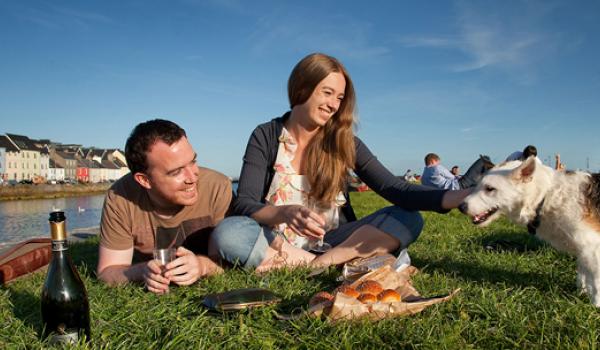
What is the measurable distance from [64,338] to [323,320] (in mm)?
1494

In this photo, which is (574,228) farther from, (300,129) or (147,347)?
(147,347)

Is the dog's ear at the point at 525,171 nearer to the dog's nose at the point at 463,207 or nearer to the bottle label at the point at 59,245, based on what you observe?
the dog's nose at the point at 463,207

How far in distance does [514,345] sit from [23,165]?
9962 cm

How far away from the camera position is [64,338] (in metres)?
2.30

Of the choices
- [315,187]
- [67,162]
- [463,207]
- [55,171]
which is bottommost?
[55,171]

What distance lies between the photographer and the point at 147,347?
2.27 meters

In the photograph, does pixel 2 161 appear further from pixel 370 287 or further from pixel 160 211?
pixel 370 287

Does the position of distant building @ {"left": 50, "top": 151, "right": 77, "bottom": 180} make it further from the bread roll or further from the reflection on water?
the bread roll

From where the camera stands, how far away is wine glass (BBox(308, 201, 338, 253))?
444 cm

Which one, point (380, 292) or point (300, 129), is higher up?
point (300, 129)

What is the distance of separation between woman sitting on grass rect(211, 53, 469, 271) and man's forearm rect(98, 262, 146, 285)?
27.6 inches

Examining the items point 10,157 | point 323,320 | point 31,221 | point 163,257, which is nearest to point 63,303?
point 163,257

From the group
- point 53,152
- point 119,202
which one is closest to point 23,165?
point 53,152

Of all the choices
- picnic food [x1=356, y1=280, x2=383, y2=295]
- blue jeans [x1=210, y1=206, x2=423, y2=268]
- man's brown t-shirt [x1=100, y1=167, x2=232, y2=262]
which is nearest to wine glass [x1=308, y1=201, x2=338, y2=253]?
blue jeans [x1=210, y1=206, x2=423, y2=268]
